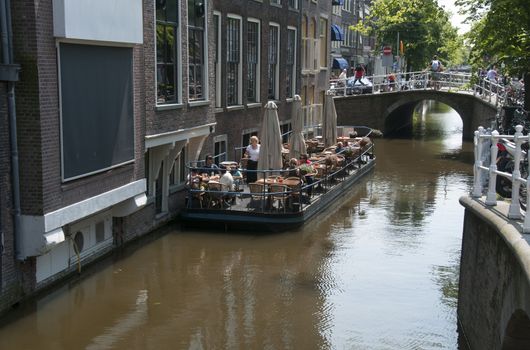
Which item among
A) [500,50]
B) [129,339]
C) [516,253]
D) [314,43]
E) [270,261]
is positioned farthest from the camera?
[314,43]

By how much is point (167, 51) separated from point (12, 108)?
6038mm

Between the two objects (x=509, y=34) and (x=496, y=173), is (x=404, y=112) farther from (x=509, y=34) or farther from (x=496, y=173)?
(x=496, y=173)

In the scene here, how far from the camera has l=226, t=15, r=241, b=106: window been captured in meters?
21.8

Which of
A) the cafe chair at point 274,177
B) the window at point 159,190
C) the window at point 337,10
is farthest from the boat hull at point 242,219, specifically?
the window at point 337,10

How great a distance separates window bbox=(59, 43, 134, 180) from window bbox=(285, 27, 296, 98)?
15293mm

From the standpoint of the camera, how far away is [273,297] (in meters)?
12.2

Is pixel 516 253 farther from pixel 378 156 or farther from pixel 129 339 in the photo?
pixel 378 156

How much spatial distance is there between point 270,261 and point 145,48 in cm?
532

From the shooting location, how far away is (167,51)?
16.2 metres

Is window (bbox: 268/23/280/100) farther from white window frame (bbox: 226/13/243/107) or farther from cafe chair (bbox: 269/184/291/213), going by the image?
cafe chair (bbox: 269/184/291/213)

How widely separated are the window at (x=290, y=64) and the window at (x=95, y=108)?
1529cm

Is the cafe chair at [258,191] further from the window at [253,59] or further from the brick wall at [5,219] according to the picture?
the window at [253,59]

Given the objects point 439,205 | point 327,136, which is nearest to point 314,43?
point 327,136

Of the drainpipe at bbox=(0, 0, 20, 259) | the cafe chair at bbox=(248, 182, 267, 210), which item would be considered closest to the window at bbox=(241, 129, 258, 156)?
the cafe chair at bbox=(248, 182, 267, 210)
